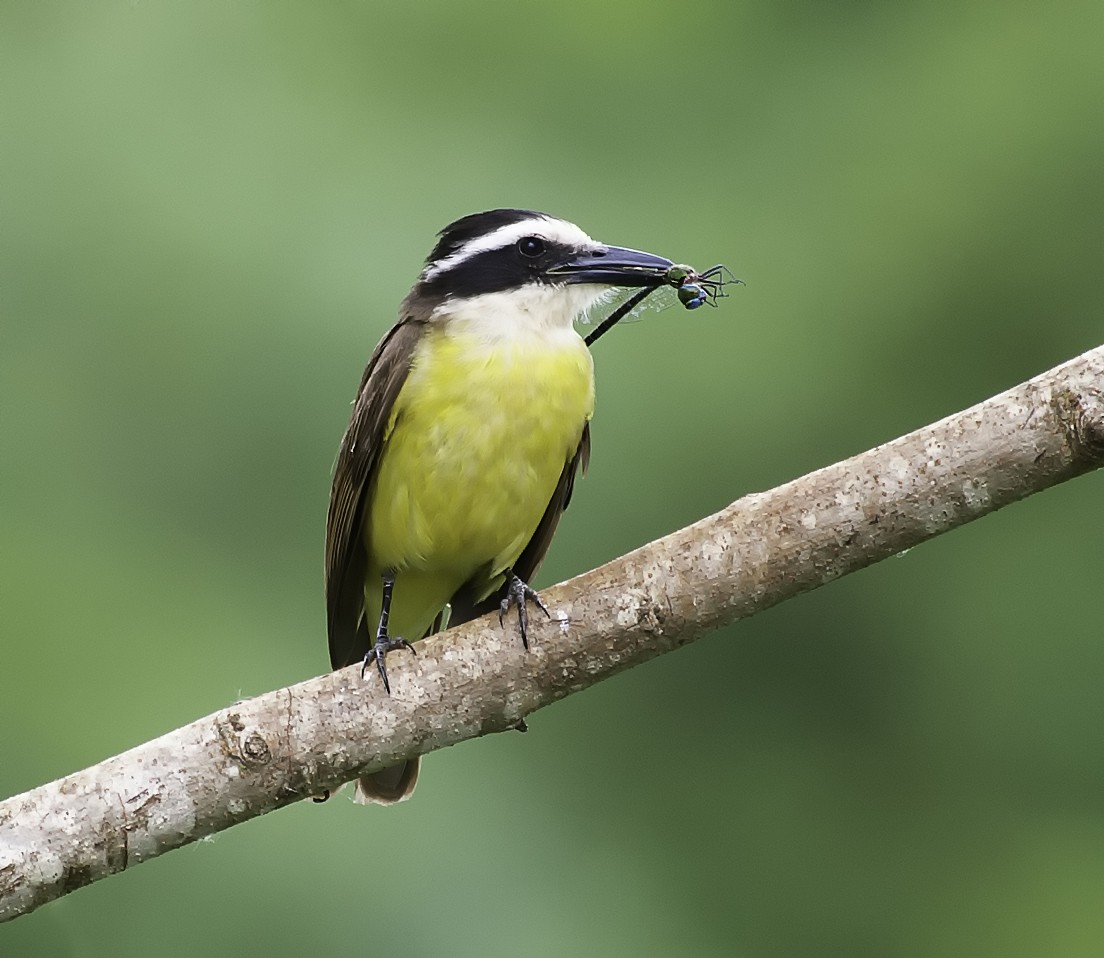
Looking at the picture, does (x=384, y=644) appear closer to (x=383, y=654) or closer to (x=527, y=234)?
(x=383, y=654)

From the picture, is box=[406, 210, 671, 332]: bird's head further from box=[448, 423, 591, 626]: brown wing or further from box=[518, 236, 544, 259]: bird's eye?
box=[448, 423, 591, 626]: brown wing

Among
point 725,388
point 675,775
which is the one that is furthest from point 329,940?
point 725,388

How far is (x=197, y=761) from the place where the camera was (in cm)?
304

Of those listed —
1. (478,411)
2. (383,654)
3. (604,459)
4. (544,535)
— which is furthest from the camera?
(604,459)

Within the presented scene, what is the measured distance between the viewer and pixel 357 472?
12.7ft

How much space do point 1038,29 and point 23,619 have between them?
5.25 meters

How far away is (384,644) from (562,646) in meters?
0.52

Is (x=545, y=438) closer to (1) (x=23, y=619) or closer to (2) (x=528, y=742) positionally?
(2) (x=528, y=742)

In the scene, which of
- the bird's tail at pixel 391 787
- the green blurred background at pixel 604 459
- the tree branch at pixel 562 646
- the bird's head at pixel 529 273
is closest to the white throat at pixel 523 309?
the bird's head at pixel 529 273

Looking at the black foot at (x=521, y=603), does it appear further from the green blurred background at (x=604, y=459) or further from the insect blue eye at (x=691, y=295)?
the green blurred background at (x=604, y=459)

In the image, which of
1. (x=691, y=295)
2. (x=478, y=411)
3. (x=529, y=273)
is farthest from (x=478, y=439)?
(x=691, y=295)

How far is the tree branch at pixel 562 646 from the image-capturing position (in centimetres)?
286

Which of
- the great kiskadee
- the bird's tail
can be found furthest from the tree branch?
the bird's tail

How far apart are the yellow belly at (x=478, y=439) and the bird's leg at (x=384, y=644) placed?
0.17 metres
